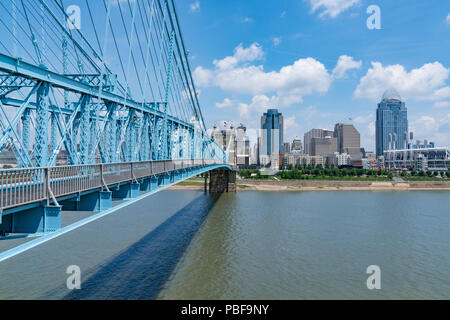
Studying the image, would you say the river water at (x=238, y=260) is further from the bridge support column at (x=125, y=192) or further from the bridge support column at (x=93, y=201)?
the bridge support column at (x=93, y=201)

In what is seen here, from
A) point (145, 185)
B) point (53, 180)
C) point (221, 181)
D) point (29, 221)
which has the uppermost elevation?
point (53, 180)

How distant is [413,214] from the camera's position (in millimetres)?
35312

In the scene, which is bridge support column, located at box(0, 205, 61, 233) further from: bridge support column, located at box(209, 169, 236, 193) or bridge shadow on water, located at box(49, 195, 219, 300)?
bridge support column, located at box(209, 169, 236, 193)

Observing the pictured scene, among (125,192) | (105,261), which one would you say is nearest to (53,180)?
(125,192)

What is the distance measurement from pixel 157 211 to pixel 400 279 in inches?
970

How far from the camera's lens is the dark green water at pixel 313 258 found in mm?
14430

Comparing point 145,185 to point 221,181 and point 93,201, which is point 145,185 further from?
point 221,181

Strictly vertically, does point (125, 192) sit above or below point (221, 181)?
above

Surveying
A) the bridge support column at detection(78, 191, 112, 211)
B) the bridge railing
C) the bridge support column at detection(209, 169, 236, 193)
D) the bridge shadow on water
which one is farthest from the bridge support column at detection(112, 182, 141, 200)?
Result: the bridge support column at detection(209, 169, 236, 193)

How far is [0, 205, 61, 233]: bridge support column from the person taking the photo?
7047mm

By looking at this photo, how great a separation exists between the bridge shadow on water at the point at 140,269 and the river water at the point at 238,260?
48 millimetres

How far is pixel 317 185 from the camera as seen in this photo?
7144 centimetres

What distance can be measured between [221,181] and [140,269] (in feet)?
139
